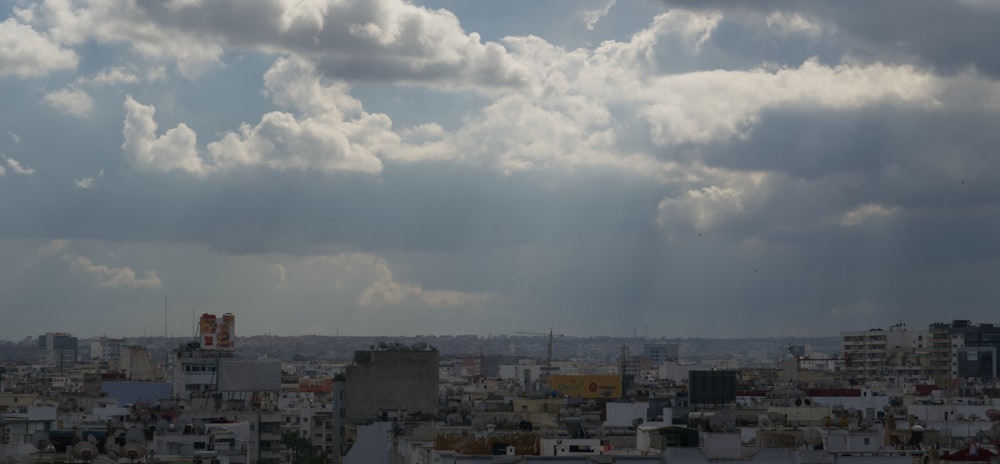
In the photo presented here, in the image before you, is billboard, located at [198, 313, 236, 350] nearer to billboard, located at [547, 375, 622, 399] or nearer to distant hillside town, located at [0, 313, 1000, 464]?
distant hillside town, located at [0, 313, 1000, 464]

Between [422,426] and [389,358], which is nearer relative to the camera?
[422,426]

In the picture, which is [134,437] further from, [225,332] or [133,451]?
[225,332]

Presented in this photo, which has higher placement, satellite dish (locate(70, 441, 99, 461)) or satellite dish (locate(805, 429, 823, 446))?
satellite dish (locate(805, 429, 823, 446))

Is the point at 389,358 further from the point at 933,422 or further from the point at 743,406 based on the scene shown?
the point at 933,422

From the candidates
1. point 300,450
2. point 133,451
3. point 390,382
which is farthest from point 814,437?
point 300,450

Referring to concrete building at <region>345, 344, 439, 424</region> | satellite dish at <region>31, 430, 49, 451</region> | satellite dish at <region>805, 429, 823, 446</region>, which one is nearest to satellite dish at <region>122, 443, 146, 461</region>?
satellite dish at <region>31, 430, 49, 451</region>

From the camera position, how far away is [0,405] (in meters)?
127

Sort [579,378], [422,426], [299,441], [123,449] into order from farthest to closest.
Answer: [579,378], [299,441], [422,426], [123,449]

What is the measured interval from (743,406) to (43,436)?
63718 mm

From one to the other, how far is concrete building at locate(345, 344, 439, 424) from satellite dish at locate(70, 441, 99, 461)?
213 ft

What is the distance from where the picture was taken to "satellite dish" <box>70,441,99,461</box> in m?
61.1

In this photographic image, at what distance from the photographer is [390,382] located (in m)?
129

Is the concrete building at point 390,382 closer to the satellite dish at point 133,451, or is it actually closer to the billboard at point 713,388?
the billboard at point 713,388

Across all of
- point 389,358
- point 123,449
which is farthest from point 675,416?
point 123,449
